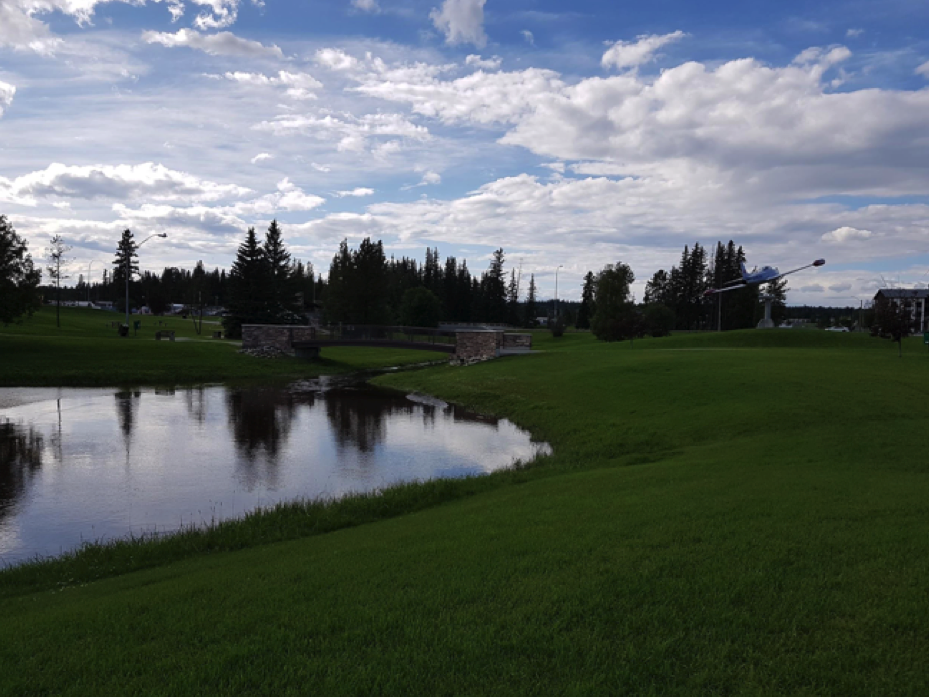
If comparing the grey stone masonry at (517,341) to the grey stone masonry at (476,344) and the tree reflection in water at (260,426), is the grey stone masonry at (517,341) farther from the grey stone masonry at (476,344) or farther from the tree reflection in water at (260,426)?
the tree reflection in water at (260,426)

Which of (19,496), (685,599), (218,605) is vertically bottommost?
(19,496)

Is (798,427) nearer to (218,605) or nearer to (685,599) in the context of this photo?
(685,599)

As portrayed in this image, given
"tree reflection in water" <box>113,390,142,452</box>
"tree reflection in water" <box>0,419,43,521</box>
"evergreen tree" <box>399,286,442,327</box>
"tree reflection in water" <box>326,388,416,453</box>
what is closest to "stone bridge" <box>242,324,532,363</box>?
"tree reflection in water" <box>326,388,416,453</box>

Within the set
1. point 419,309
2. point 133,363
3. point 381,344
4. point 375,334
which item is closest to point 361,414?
point 381,344

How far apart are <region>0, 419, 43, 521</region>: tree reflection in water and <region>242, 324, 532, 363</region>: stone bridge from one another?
29.7 meters

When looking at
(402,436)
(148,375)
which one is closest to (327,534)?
(402,436)

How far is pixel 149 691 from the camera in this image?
5.24 metres

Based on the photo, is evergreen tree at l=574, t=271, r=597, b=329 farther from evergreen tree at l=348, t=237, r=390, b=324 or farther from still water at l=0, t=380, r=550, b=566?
still water at l=0, t=380, r=550, b=566

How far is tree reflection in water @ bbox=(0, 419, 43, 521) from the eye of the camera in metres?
16.0

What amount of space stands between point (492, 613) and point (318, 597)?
2.11m

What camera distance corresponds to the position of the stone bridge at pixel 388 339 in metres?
49.3

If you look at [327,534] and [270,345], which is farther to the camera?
[270,345]

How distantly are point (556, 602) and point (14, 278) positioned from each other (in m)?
49.5

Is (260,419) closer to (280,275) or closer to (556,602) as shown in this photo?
(556,602)
